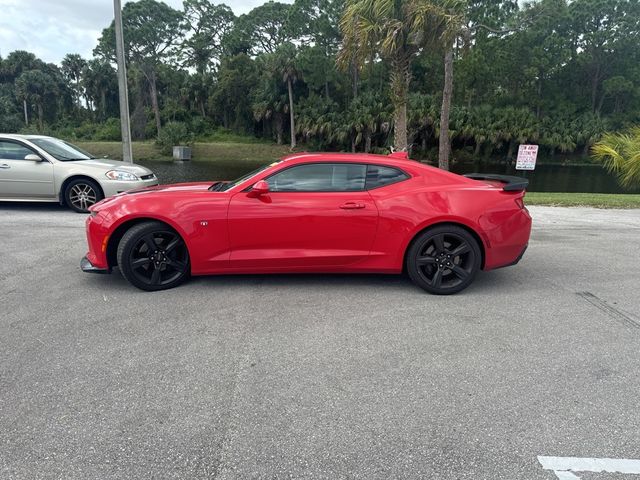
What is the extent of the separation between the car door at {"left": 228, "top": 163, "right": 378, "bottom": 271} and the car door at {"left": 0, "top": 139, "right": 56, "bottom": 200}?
6097 millimetres

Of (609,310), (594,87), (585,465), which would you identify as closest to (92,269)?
(585,465)

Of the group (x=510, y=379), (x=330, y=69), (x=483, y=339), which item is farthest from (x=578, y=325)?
(x=330, y=69)

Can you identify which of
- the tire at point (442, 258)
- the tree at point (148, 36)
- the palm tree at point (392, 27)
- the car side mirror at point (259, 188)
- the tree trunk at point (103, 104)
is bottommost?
the tire at point (442, 258)

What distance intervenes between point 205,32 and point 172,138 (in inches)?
1069

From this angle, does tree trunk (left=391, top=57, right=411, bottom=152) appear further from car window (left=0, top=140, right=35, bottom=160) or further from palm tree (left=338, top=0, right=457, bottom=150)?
car window (left=0, top=140, right=35, bottom=160)

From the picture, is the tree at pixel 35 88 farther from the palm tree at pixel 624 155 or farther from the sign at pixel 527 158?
the palm tree at pixel 624 155

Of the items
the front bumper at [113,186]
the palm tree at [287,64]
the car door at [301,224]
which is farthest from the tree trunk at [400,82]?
the palm tree at [287,64]

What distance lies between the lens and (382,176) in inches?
191

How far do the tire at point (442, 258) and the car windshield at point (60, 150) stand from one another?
7599 millimetres

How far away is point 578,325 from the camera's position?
4059 mm

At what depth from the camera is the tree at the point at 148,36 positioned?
193 ft

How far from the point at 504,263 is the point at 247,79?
61121 millimetres

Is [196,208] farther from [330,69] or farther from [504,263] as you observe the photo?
[330,69]

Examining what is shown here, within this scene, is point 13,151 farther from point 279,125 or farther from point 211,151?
point 279,125
